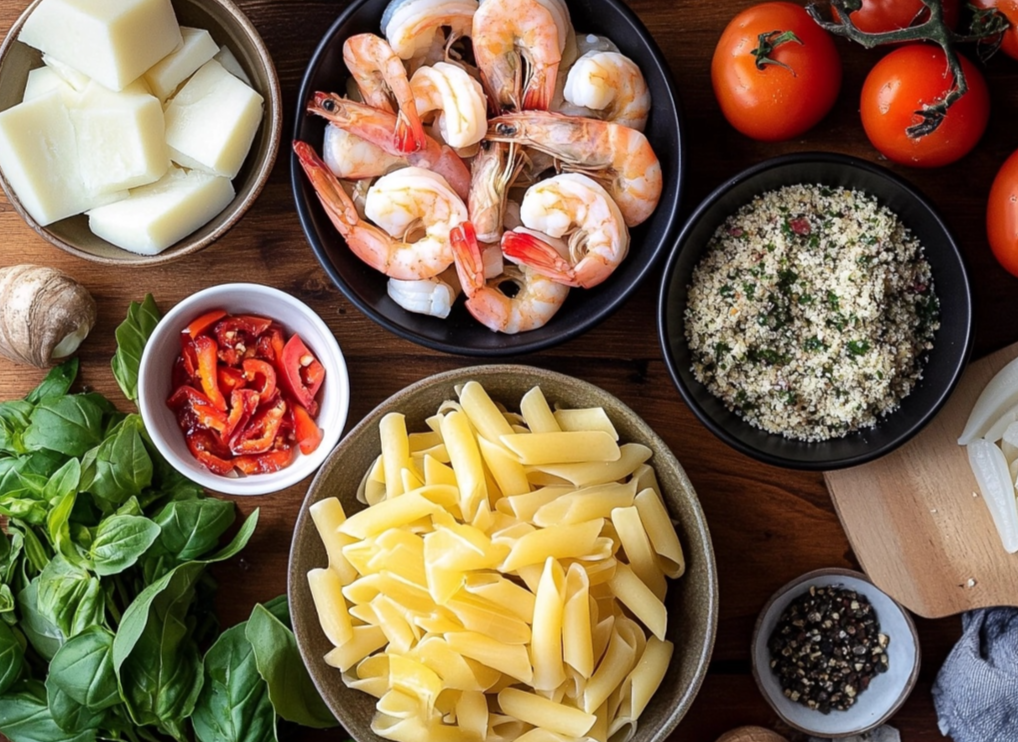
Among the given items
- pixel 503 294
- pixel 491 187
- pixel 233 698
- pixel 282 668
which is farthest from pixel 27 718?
pixel 491 187

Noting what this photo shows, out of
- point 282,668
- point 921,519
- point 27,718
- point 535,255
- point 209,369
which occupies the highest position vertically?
point 535,255

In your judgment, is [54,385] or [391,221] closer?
[391,221]

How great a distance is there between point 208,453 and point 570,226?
2.60ft

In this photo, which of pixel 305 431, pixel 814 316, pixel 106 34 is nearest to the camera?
pixel 106 34

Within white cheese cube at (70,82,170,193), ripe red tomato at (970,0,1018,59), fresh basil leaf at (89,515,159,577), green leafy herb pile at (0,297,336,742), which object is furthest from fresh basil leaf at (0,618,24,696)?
ripe red tomato at (970,0,1018,59)

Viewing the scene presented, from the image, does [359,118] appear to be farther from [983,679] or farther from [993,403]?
[983,679]

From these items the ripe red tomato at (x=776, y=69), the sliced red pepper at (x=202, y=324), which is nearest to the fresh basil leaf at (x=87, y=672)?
the sliced red pepper at (x=202, y=324)

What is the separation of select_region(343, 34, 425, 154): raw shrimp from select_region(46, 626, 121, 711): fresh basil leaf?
3.35 feet

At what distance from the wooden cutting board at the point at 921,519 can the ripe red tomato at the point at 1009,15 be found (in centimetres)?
61

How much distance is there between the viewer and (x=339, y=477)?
1801 mm

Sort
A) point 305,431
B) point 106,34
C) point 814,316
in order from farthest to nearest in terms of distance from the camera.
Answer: point 305,431 < point 814,316 < point 106,34

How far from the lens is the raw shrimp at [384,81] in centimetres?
168

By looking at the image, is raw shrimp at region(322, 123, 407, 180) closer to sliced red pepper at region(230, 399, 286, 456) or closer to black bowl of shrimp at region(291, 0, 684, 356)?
black bowl of shrimp at region(291, 0, 684, 356)

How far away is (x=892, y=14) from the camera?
5.67 ft
